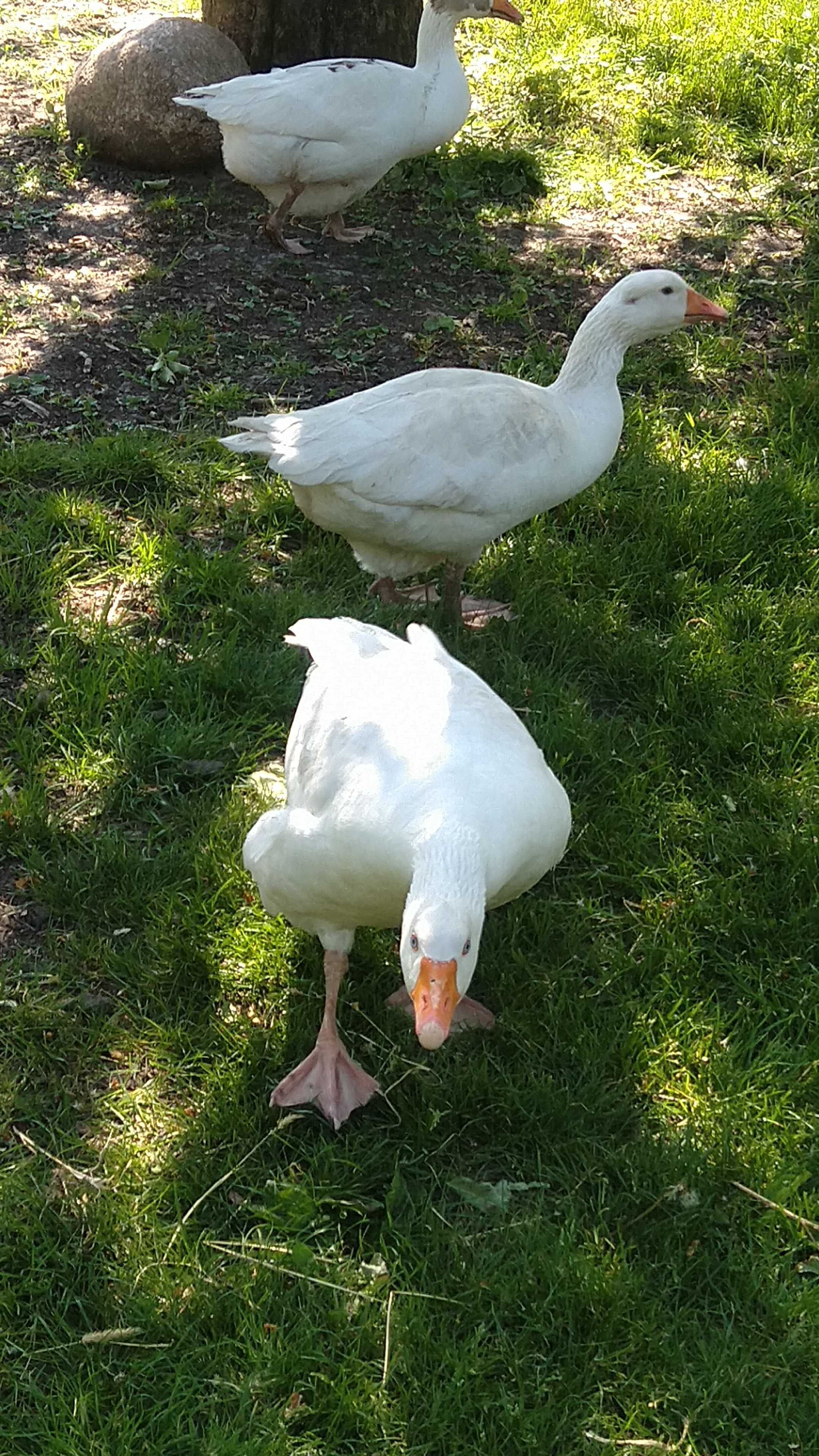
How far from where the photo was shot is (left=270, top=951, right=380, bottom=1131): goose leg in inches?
113

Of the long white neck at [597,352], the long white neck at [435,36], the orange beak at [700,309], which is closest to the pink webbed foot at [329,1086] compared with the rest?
the long white neck at [597,352]

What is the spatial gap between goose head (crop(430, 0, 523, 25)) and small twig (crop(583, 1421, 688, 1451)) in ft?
21.4

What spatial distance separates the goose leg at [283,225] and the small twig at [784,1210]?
5.16 m

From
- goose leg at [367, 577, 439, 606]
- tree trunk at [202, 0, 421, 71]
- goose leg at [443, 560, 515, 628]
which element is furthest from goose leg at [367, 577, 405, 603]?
tree trunk at [202, 0, 421, 71]

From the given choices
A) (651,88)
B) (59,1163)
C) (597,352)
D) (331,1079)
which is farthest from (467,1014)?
(651,88)

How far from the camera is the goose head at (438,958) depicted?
2.31m

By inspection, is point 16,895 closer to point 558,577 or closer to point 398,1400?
point 398,1400

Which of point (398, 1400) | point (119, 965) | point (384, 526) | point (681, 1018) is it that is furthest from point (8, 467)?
point (398, 1400)

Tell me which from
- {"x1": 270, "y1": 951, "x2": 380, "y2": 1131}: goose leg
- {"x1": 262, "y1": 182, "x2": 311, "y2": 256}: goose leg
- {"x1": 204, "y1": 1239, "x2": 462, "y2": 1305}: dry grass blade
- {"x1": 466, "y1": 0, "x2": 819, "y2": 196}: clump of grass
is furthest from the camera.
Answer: {"x1": 466, "y1": 0, "x2": 819, "y2": 196}: clump of grass

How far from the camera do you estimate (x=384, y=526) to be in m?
4.13

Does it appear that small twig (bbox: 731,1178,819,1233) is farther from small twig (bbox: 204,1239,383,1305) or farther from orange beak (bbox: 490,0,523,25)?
orange beak (bbox: 490,0,523,25)

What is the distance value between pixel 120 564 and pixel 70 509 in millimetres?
320

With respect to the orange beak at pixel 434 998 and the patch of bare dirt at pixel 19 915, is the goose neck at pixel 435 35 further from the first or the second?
the orange beak at pixel 434 998

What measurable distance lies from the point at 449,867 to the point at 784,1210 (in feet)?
3.60
